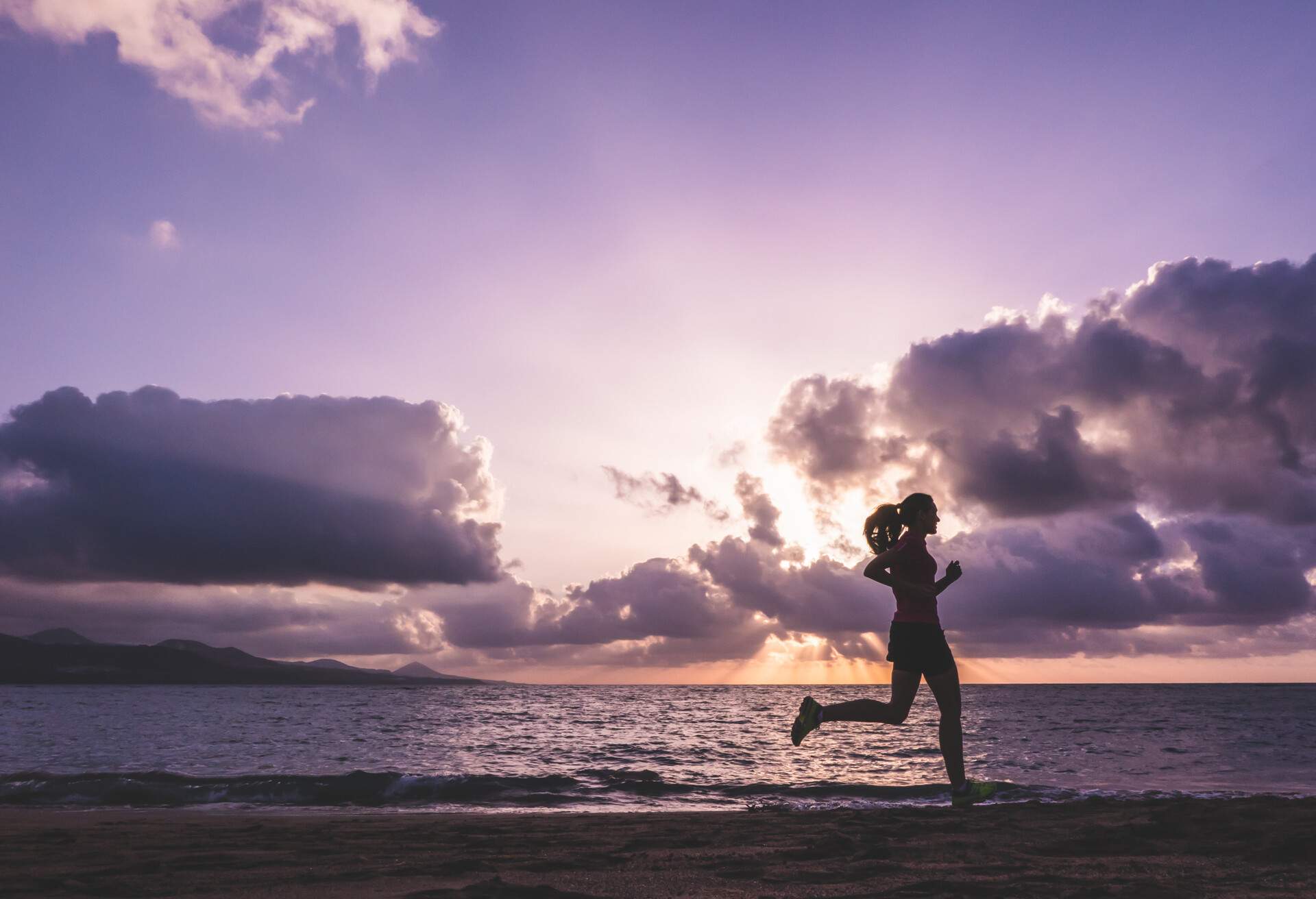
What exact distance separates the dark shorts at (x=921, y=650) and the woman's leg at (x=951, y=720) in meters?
0.07

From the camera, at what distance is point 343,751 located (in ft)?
78.5

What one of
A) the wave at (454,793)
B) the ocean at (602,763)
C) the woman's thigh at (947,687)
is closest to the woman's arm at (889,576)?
the woman's thigh at (947,687)

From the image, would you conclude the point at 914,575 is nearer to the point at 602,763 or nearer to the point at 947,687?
the point at 947,687

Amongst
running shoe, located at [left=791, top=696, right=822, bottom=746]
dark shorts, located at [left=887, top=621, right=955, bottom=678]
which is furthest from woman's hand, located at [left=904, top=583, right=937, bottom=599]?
running shoe, located at [left=791, top=696, right=822, bottom=746]

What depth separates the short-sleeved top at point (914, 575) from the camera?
6.89 m

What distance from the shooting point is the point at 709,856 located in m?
6.43

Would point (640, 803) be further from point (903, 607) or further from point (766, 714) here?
point (766, 714)

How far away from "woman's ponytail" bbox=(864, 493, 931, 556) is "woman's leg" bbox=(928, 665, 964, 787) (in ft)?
3.85

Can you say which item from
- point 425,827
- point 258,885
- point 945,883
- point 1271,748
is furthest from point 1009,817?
point 1271,748

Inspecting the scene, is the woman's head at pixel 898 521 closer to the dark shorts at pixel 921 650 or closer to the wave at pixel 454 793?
the dark shorts at pixel 921 650

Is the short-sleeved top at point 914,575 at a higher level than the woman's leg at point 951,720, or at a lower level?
higher

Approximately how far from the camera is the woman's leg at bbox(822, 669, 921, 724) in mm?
6914

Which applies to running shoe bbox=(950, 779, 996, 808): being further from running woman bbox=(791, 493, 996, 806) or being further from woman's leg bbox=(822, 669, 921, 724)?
woman's leg bbox=(822, 669, 921, 724)

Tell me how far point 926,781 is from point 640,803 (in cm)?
625
